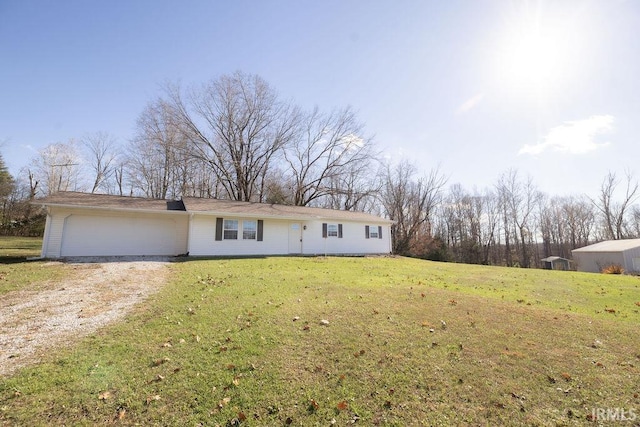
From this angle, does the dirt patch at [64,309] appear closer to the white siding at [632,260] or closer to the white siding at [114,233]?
the white siding at [114,233]

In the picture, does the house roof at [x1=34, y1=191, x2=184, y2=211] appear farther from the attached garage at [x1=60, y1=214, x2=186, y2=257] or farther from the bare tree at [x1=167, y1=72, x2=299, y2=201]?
the bare tree at [x1=167, y1=72, x2=299, y2=201]

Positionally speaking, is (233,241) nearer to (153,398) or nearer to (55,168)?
(153,398)

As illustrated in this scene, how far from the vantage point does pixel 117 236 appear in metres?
14.0

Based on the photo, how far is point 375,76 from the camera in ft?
42.2

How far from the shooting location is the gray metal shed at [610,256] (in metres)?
22.9

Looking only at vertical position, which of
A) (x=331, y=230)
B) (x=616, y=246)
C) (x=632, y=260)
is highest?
(x=331, y=230)

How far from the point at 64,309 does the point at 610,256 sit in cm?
3532

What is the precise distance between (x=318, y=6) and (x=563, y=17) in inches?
305

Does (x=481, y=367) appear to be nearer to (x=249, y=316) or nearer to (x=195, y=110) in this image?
(x=249, y=316)

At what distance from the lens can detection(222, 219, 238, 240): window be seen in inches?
621

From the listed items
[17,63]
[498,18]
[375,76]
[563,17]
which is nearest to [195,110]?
[17,63]

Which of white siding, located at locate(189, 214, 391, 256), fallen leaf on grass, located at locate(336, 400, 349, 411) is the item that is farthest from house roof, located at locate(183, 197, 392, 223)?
fallen leaf on grass, located at locate(336, 400, 349, 411)

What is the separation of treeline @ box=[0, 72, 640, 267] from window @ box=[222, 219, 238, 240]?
1143 centimetres

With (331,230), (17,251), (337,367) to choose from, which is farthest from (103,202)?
(337,367)
